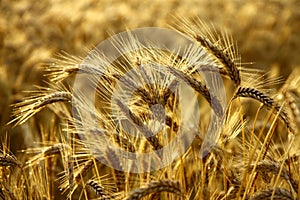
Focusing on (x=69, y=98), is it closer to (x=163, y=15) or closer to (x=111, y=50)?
(x=111, y=50)

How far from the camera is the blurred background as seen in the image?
5819mm

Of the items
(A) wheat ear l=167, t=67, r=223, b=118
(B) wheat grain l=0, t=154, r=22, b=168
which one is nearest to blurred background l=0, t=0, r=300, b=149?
(B) wheat grain l=0, t=154, r=22, b=168

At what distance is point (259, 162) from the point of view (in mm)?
A: 1944

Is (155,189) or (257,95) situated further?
(257,95)

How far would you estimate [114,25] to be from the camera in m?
7.26

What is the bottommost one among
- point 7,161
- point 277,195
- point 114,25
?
point 277,195

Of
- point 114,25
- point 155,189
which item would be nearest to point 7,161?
point 155,189

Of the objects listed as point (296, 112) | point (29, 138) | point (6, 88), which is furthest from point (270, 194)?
point (6, 88)

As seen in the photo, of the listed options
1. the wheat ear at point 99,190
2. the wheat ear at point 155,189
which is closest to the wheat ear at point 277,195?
the wheat ear at point 155,189

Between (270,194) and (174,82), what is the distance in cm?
47

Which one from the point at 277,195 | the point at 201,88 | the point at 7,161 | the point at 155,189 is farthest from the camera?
the point at 7,161

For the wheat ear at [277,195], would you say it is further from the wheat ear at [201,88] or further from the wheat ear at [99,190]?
the wheat ear at [99,190]

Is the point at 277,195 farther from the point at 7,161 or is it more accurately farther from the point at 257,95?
the point at 7,161

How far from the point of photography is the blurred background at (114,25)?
5.82 metres
